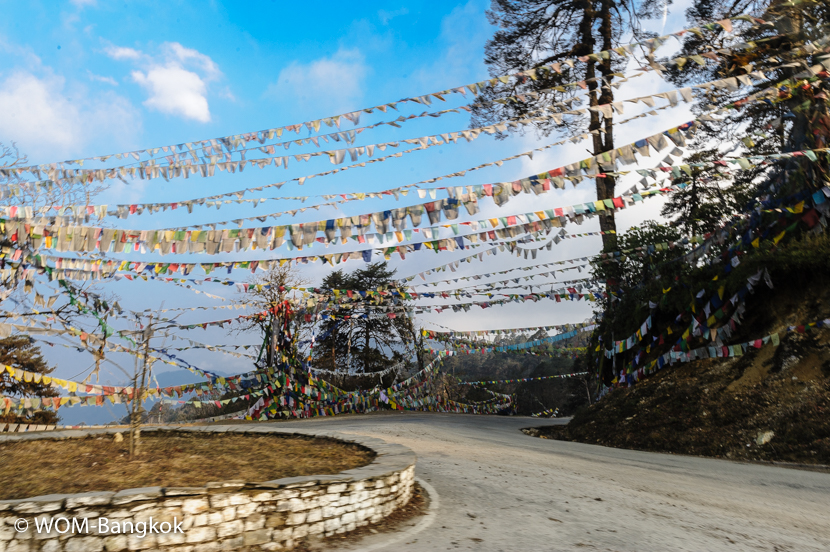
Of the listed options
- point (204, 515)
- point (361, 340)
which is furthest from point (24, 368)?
point (204, 515)

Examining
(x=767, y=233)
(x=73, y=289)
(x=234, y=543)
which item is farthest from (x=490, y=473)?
(x=73, y=289)

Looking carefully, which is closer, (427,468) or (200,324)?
(427,468)

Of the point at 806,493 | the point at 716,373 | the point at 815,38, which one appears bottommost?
the point at 806,493

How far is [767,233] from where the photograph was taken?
490 inches

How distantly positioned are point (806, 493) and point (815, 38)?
9068 mm

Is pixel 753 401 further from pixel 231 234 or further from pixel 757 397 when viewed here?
pixel 231 234

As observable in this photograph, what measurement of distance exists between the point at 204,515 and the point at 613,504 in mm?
4260

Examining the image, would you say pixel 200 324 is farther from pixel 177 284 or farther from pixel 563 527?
pixel 563 527

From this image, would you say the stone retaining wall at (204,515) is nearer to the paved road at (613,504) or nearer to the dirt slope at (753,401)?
the paved road at (613,504)

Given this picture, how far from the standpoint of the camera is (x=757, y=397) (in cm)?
1009

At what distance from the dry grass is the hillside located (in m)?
7.73

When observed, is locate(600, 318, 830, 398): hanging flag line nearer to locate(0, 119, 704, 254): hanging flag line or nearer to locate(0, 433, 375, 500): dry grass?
locate(0, 119, 704, 254): hanging flag line

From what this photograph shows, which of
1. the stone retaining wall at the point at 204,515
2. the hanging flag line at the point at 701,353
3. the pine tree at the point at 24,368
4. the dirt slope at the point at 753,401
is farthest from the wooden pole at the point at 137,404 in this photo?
the pine tree at the point at 24,368

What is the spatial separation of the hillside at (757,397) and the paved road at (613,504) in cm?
123
